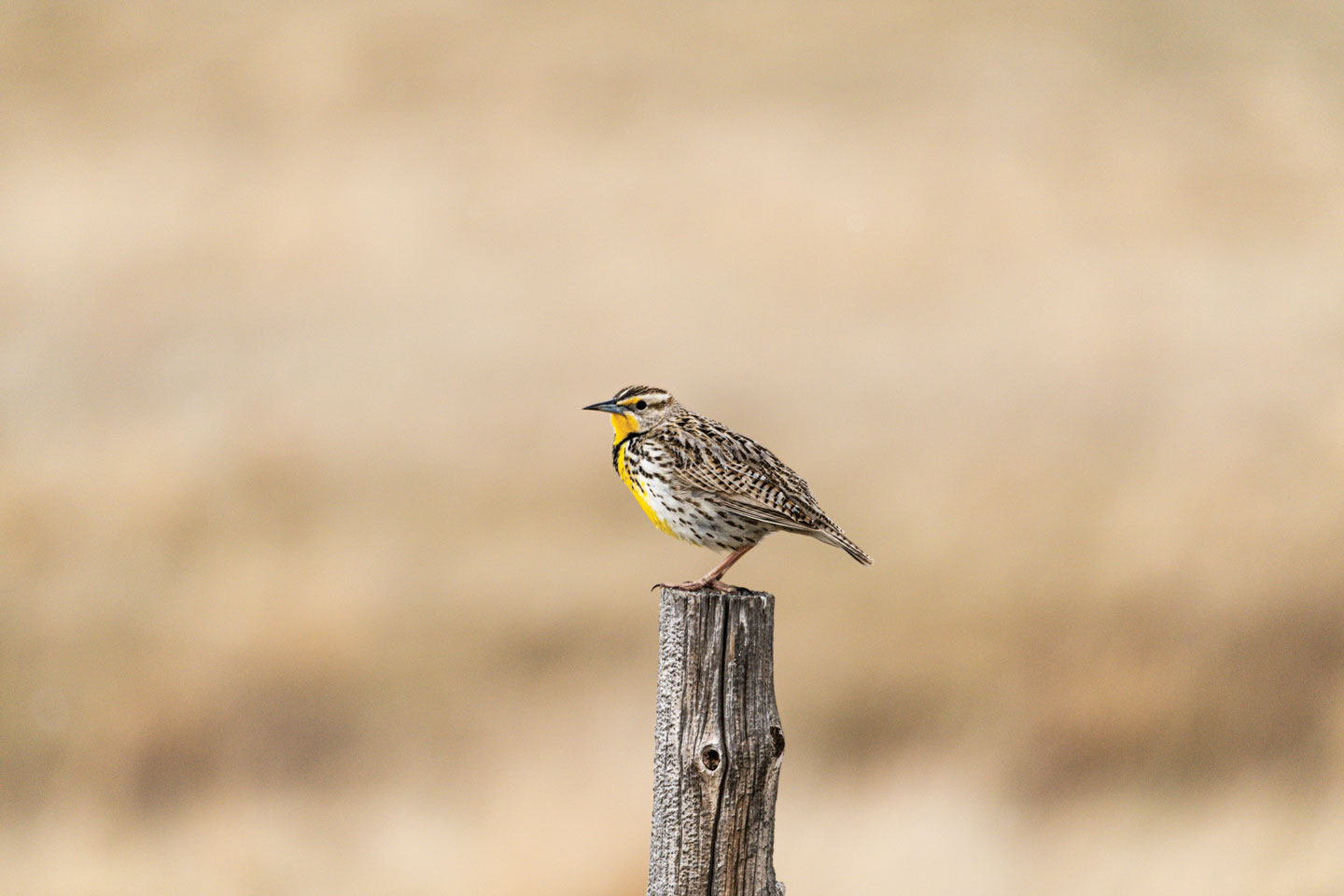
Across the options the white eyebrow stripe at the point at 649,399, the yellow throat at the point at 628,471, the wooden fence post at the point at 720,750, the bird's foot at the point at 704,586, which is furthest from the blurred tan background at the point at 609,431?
the wooden fence post at the point at 720,750

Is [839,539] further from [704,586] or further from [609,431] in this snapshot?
[609,431]

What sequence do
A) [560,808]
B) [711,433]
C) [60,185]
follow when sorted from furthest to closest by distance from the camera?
[60,185]
[560,808]
[711,433]

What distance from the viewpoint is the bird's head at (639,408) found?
4.66 metres

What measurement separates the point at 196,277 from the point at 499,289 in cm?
275

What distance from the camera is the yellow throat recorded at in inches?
174

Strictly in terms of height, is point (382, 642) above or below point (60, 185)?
below

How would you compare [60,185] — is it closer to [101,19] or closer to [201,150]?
[201,150]

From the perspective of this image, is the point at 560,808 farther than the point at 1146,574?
No

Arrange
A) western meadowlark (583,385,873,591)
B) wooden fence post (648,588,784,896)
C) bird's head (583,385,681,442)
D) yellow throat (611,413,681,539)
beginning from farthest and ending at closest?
bird's head (583,385,681,442), yellow throat (611,413,681,539), western meadowlark (583,385,873,591), wooden fence post (648,588,784,896)

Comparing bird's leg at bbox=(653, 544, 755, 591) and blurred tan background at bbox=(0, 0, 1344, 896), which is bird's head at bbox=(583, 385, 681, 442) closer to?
bird's leg at bbox=(653, 544, 755, 591)

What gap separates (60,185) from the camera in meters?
14.2

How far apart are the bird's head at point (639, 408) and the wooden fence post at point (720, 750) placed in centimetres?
145

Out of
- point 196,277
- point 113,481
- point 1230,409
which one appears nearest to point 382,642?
point 113,481

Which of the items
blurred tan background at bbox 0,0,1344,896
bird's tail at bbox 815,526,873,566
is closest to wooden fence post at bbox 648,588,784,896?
bird's tail at bbox 815,526,873,566
